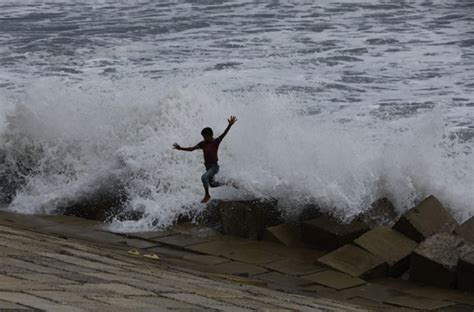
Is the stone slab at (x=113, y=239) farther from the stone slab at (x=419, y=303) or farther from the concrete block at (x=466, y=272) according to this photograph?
the concrete block at (x=466, y=272)

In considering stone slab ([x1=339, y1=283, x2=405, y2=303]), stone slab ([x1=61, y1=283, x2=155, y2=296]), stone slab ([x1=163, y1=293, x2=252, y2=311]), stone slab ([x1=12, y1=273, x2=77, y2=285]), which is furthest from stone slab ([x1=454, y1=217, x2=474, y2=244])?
stone slab ([x1=12, y1=273, x2=77, y2=285])

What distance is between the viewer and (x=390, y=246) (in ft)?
25.7

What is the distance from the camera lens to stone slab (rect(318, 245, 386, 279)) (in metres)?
7.44

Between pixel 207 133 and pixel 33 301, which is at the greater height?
pixel 33 301

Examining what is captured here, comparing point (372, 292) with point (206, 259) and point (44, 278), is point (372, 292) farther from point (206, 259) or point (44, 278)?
point (44, 278)

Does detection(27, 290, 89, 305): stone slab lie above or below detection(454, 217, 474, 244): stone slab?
above

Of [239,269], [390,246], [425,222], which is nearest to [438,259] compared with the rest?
[390,246]

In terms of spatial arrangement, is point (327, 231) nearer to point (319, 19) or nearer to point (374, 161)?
point (374, 161)

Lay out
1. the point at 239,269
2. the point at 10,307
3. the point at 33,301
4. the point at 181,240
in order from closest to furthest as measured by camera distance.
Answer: the point at 10,307
the point at 33,301
the point at 239,269
the point at 181,240

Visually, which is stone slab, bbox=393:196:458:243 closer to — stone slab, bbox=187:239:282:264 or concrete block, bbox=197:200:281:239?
Answer: stone slab, bbox=187:239:282:264

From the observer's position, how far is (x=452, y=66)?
17.0m

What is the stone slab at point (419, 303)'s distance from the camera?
6.70m

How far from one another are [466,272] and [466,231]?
1.14m

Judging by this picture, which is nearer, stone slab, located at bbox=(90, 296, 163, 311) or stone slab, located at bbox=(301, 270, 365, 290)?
stone slab, located at bbox=(90, 296, 163, 311)
